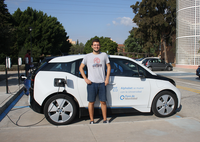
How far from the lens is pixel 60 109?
15.0ft

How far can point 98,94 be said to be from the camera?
4.62 m

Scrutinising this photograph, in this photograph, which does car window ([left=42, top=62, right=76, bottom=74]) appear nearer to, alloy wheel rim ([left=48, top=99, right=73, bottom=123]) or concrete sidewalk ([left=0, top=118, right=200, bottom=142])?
alloy wheel rim ([left=48, top=99, right=73, bottom=123])

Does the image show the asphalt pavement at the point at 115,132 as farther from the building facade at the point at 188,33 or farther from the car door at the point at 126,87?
the building facade at the point at 188,33

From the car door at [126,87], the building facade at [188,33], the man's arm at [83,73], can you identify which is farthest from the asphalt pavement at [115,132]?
the building facade at [188,33]

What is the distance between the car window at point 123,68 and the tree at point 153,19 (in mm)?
33890

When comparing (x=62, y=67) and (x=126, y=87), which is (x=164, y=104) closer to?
(x=126, y=87)

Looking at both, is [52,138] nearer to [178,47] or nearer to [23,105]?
[23,105]

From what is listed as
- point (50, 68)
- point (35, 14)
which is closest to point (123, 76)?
point (50, 68)

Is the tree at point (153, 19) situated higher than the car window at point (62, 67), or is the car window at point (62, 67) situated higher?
the tree at point (153, 19)

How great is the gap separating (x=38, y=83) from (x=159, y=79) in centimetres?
291

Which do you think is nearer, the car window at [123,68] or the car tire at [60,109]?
the car tire at [60,109]

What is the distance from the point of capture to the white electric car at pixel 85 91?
4.57m

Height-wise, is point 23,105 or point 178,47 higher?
point 178,47

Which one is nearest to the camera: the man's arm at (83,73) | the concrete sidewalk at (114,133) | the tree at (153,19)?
the concrete sidewalk at (114,133)
